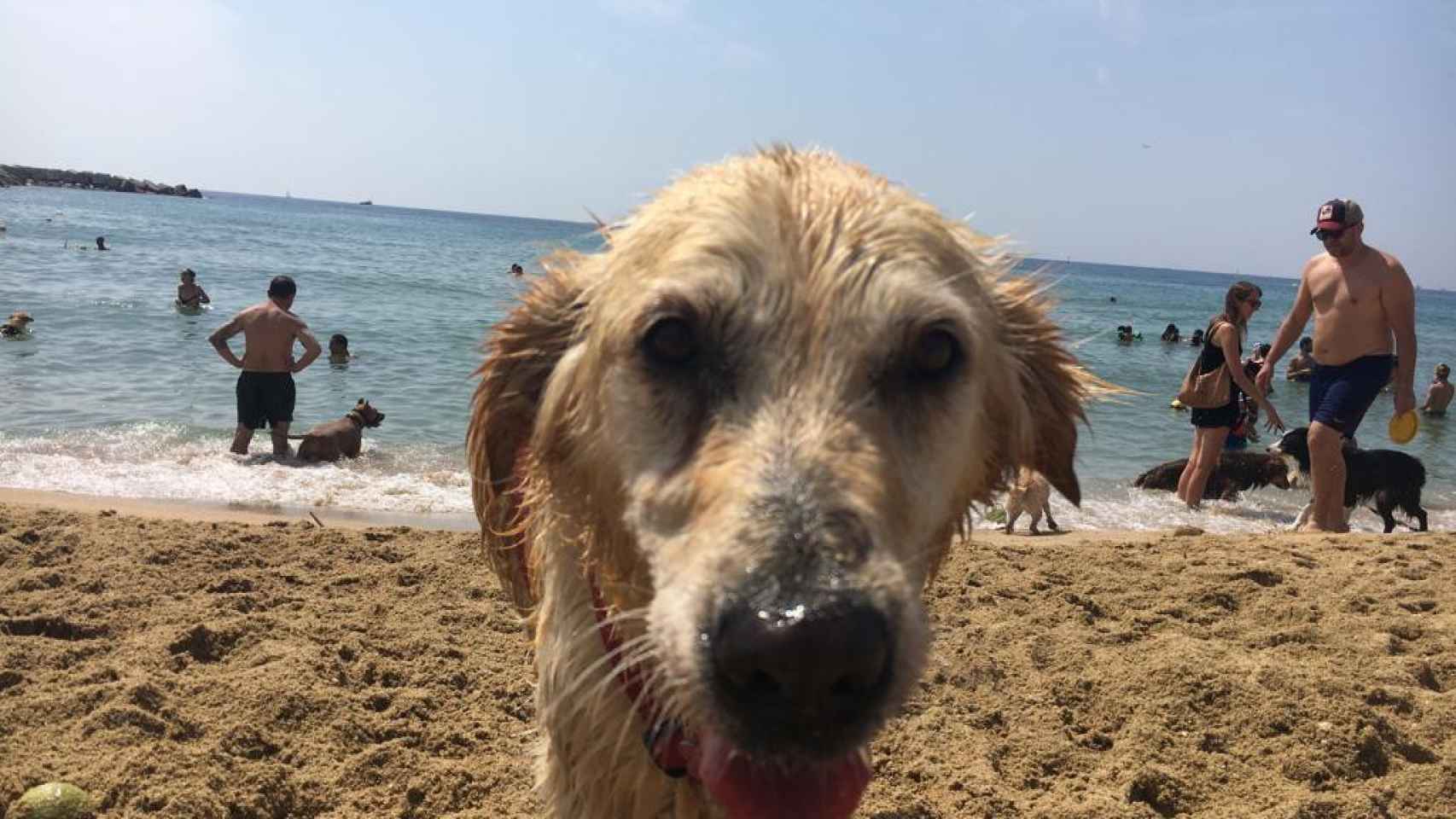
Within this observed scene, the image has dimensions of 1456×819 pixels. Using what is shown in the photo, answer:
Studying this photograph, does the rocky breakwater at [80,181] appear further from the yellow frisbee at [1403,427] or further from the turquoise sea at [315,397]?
the yellow frisbee at [1403,427]

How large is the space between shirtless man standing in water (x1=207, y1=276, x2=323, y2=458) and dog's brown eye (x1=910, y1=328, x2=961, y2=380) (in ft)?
37.5

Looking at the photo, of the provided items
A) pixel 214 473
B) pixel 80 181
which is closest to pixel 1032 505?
pixel 214 473

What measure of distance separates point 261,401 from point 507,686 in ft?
29.9

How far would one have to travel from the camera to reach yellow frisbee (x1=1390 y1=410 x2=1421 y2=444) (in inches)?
384

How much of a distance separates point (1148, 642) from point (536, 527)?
150 inches

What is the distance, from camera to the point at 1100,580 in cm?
674

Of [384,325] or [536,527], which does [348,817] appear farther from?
[384,325]

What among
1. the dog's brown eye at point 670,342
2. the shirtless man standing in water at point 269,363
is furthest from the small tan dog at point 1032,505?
the shirtless man standing in water at point 269,363

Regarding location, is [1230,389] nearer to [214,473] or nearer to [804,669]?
[804,669]

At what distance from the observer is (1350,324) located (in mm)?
8812

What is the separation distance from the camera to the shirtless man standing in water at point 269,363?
41.1 feet

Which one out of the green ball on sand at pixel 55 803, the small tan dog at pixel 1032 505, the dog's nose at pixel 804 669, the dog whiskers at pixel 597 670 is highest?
the dog's nose at pixel 804 669

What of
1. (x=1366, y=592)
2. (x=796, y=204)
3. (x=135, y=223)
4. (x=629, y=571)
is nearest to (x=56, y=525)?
(x=629, y=571)

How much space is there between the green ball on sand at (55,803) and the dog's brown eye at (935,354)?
331cm
